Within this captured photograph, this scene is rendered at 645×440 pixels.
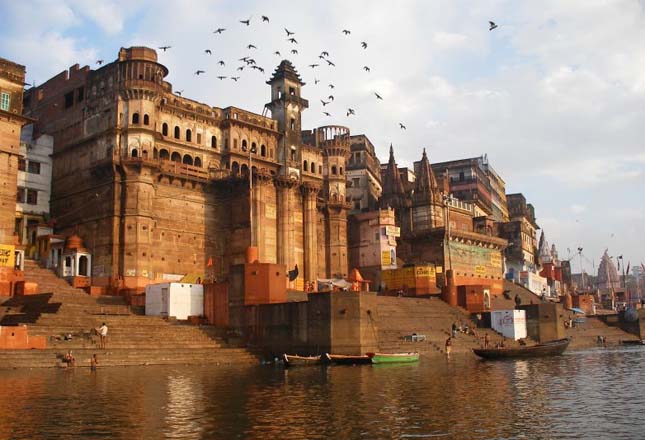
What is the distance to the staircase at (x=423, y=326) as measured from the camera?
1818 inches

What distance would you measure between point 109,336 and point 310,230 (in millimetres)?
31328

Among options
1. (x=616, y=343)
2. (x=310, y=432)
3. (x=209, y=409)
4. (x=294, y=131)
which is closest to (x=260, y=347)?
(x=209, y=409)

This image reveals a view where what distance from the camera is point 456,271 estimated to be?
7950 centimetres

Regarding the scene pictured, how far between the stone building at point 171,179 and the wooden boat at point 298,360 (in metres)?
18.7

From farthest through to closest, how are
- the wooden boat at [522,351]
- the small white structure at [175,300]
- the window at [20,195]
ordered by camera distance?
the window at [20,195]
the small white structure at [175,300]
the wooden boat at [522,351]

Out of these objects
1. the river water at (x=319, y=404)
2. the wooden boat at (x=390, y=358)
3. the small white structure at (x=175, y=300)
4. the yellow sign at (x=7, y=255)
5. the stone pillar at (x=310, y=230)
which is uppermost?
the stone pillar at (x=310, y=230)

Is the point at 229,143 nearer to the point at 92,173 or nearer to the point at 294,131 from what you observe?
the point at 294,131

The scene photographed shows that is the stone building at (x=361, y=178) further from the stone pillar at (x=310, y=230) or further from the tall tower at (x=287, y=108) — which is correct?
the stone pillar at (x=310, y=230)

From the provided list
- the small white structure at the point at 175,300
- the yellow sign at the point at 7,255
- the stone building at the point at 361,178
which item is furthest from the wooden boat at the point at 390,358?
the stone building at the point at 361,178

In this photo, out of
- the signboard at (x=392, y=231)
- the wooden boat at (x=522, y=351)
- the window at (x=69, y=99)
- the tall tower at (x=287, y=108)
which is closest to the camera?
the wooden boat at (x=522, y=351)

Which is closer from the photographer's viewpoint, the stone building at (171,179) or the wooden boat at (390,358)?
the wooden boat at (390,358)

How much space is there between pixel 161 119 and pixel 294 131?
15.5 m

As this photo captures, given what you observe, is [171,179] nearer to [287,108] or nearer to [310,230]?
[310,230]

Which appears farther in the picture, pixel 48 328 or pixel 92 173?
pixel 92 173
